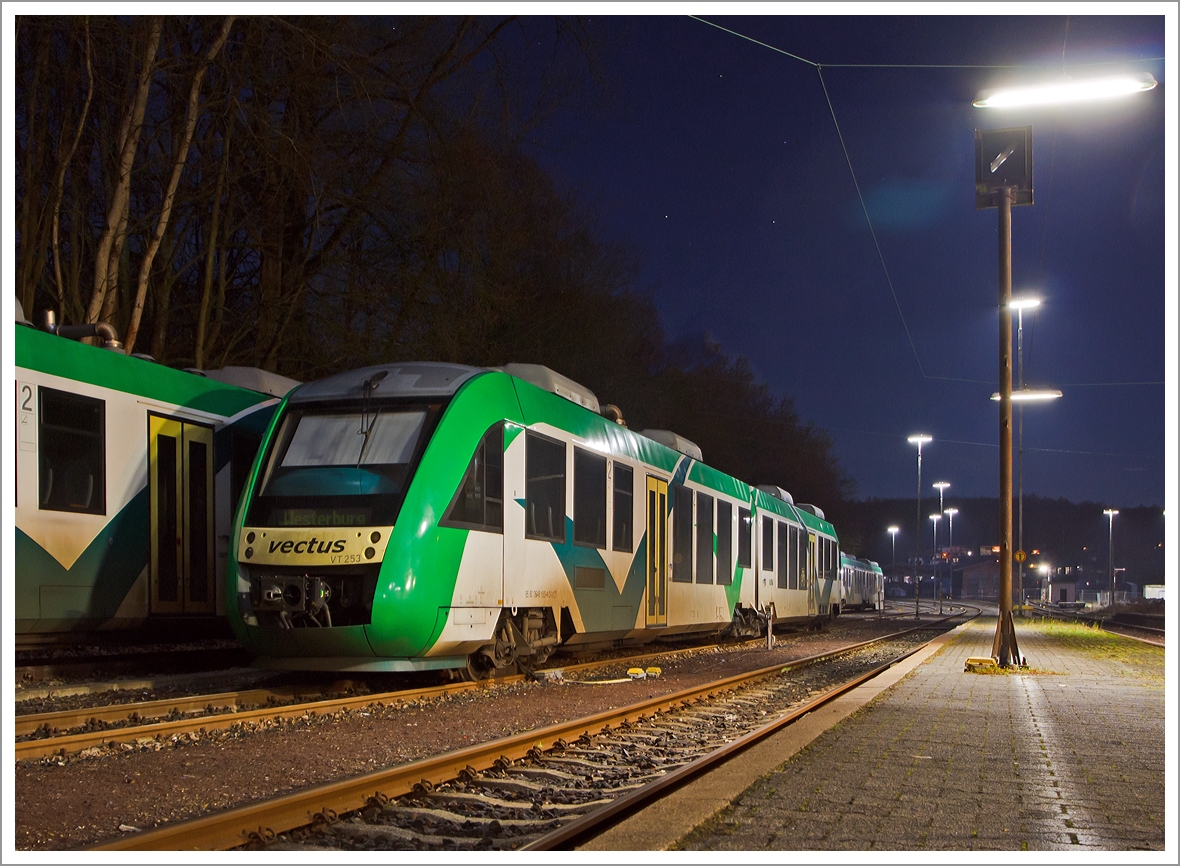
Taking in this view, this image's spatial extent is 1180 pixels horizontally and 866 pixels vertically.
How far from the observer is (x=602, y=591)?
13844mm

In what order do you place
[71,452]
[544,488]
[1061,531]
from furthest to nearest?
[1061,531], [544,488], [71,452]

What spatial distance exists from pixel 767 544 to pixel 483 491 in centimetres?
1463

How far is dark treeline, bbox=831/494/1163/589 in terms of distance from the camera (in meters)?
97.7

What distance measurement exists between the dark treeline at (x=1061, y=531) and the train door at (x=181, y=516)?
71061 millimetres

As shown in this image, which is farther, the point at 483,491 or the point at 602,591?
the point at 602,591

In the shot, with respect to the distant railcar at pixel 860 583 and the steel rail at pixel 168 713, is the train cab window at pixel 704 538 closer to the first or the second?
the steel rail at pixel 168 713

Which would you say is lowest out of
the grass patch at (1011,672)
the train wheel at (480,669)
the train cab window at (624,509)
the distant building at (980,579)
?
the distant building at (980,579)

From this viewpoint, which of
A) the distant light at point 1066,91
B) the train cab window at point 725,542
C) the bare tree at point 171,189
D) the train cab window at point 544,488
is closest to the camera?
the distant light at point 1066,91

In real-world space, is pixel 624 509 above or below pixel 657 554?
above

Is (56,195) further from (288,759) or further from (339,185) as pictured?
(288,759)

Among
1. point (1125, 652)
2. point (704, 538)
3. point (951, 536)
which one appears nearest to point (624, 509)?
point (704, 538)

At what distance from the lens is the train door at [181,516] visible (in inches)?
472

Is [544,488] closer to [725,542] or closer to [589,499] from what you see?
[589,499]

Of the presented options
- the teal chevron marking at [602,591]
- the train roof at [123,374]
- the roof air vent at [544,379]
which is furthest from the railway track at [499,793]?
the train roof at [123,374]
